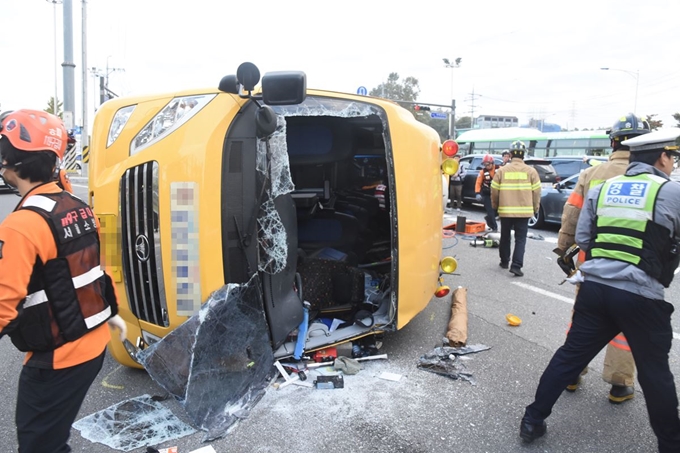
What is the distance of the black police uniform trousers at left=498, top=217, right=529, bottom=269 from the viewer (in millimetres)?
6324

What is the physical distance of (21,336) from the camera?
1.71 m

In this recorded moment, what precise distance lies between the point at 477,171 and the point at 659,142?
37.8 ft

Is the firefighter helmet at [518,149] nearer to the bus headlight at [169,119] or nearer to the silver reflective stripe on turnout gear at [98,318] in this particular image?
the bus headlight at [169,119]

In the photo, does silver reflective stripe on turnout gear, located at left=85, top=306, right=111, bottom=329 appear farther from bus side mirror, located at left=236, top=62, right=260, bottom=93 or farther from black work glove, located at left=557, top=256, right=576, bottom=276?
black work glove, located at left=557, top=256, right=576, bottom=276

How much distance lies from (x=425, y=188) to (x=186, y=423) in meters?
2.30

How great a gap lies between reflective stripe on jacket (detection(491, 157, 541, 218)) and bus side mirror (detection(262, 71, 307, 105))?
4.58m

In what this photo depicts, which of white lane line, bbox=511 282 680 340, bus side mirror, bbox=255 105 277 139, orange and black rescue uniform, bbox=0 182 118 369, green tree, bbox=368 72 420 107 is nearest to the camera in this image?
orange and black rescue uniform, bbox=0 182 118 369

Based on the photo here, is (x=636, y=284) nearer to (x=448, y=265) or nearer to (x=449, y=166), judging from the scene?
(x=448, y=265)

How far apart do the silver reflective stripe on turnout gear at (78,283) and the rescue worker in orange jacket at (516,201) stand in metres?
5.50

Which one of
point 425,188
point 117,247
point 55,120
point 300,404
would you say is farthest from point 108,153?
point 425,188

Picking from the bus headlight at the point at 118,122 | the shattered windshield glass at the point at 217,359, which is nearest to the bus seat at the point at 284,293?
the shattered windshield glass at the point at 217,359

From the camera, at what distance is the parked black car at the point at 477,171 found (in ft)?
41.3

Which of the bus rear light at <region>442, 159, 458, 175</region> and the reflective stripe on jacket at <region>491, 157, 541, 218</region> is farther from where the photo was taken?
the reflective stripe on jacket at <region>491, 157, 541, 218</region>

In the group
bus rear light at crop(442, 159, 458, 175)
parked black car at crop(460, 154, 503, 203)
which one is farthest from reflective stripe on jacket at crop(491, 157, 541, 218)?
parked black car at crop(460, 154, 503, 203)
